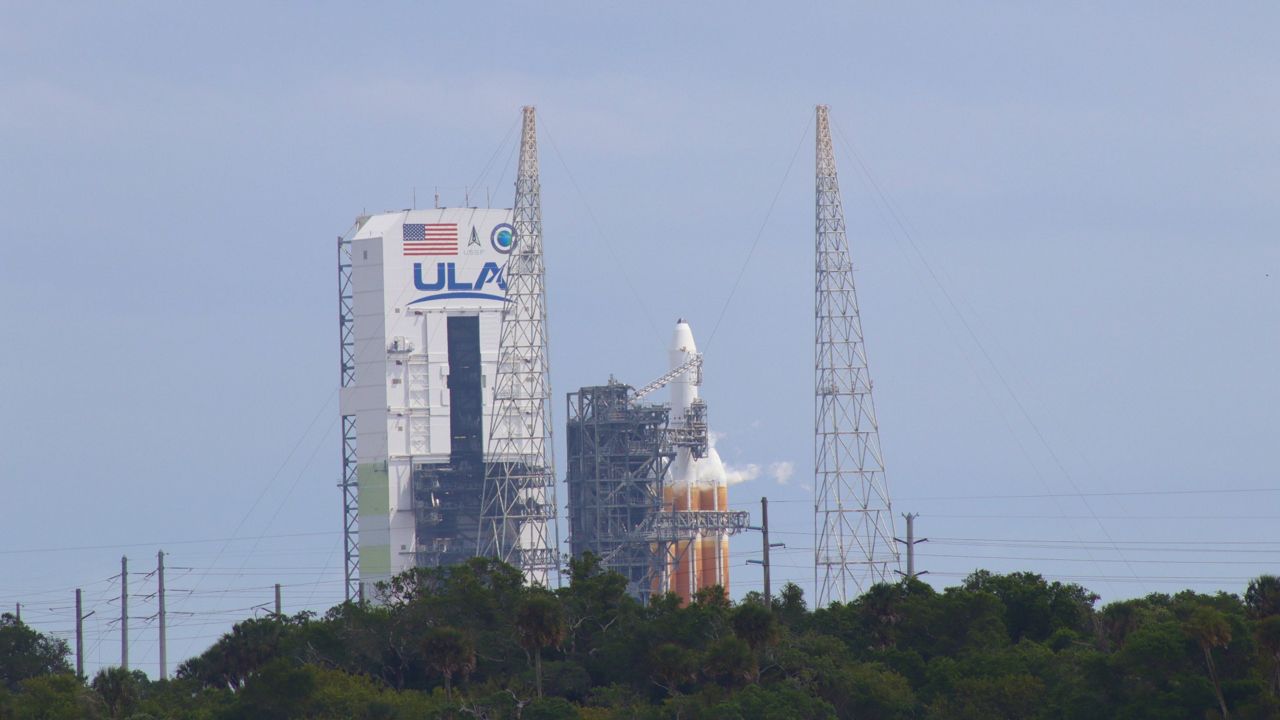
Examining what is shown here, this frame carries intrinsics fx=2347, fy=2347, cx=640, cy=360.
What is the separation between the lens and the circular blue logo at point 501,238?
509ft

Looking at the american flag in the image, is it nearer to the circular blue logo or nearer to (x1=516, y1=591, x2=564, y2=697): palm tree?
the circular blue logo

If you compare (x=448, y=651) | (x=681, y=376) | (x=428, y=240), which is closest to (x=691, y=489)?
(x=681, y=376)

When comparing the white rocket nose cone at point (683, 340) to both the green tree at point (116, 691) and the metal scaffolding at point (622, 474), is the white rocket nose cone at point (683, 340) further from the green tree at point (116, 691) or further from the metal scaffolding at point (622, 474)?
the green tree at point (116, 691)

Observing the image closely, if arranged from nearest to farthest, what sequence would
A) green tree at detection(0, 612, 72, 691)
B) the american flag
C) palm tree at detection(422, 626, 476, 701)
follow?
palm tree at detection(422, 626, 476, 701) → green tree at detection(0, 612, 72, 691) → the american flag

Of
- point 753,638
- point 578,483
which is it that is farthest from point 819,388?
point 753,638

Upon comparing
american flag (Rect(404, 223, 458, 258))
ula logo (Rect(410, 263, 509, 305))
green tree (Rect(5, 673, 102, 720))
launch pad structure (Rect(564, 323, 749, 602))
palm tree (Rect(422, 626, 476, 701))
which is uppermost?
american flag (Rect(404, 223, 458, 258))

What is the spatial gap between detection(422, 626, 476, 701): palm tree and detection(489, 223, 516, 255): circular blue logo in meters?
72.9

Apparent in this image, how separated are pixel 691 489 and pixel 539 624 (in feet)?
216

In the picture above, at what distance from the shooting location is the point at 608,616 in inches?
3526

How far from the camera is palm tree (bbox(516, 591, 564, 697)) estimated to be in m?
81.6

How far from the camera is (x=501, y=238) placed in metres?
155

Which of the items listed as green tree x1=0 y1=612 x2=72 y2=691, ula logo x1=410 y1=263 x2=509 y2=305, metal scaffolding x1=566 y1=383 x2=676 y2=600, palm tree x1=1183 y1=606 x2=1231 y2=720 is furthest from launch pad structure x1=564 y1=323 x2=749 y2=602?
palm tree x1=1183 y1=606 x2=1231 y2=720

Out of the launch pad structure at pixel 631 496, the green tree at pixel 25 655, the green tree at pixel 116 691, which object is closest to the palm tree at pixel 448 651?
the green tree at pixel 116 691

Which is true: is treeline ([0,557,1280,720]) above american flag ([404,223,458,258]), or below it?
below
